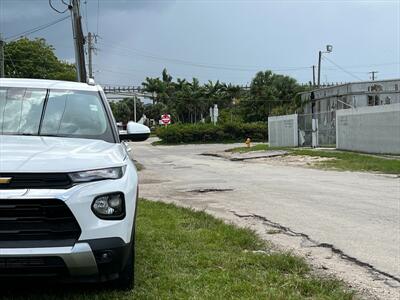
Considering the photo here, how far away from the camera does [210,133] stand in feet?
201

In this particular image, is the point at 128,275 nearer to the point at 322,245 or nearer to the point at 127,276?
the point at 127,276

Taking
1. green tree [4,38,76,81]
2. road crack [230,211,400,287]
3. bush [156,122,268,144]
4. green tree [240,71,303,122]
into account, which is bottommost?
bush [156,122,268,144]

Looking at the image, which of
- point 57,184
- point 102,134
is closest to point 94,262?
point 57,184

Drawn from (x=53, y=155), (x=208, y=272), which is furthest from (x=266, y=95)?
(x=53, y=155)

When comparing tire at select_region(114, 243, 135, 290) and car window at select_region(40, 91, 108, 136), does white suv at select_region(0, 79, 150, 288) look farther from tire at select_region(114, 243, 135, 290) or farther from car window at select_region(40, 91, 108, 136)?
car window at select_region(40, 91, 108, 136)

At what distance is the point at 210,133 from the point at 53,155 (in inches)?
2262

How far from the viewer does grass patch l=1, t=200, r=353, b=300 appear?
4.65 meters

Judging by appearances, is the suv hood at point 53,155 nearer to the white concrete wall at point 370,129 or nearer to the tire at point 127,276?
the tire at point 127,276

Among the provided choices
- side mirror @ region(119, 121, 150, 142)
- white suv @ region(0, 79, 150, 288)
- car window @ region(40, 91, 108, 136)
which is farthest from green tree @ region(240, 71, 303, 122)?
white suv @ region(0, 79, 150, 288)

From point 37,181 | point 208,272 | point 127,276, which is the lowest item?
point 208,272

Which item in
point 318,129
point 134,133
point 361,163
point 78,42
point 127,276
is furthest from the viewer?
point 318,129

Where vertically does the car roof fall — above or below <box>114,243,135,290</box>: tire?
above

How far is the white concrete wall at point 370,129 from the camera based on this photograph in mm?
26094

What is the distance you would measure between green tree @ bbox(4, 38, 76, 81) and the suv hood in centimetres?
6227
